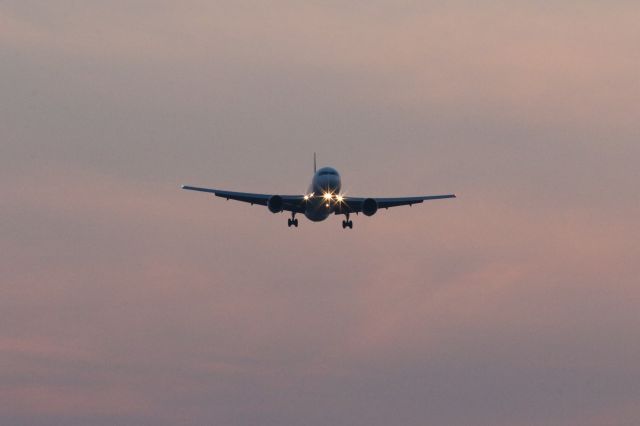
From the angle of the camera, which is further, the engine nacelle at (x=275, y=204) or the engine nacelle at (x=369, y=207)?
the engine nacelle at (x=369, y=207)

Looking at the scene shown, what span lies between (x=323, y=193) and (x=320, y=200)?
37.1 inches

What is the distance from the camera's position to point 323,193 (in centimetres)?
14850

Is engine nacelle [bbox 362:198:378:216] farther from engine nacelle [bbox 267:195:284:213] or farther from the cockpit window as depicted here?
engine nacelle [bbox 267:195:284:213]

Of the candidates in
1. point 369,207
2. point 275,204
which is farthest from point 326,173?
point 369,207

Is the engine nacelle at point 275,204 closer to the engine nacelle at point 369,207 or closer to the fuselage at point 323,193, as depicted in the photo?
the fuselage at point 323,193

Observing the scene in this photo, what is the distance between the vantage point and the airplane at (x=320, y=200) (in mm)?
148750

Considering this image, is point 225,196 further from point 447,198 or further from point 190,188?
point 447,198

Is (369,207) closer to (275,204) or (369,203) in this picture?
(369,203)

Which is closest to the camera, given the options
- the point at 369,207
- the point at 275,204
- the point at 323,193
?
the point at 323,193

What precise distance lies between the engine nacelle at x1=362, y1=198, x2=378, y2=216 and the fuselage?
3927 mm

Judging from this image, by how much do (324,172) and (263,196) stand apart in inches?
339

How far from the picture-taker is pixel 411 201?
6245 inches

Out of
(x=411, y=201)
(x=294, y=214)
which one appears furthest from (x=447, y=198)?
(x=294, y=214)

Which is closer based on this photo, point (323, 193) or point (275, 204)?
point (323, 193)
